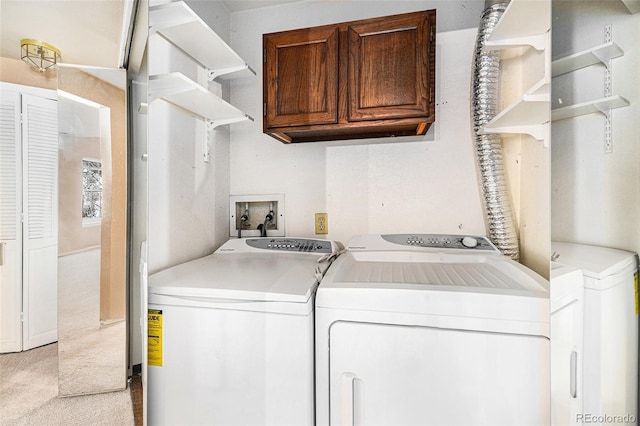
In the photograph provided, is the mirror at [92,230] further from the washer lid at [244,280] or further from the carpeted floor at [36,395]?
the washer lid at [244,280]

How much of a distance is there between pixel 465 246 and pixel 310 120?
1.06m

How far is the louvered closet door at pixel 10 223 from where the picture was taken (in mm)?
754

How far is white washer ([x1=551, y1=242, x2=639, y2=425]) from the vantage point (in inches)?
24.4

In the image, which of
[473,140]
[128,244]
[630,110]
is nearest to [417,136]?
[473,140]

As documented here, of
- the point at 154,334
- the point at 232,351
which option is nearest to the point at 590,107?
the point at 232,351

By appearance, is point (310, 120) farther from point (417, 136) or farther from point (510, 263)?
point (510, 263)

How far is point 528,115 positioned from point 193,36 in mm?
1598

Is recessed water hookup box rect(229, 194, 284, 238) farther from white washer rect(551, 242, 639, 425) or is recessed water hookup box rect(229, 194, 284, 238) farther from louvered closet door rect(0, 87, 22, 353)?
white washer rect(551, 242, 639, 425)

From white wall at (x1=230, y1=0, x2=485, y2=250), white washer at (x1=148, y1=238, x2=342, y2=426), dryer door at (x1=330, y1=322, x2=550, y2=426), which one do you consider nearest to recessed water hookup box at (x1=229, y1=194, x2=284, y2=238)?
white wall at (x1=230, y1=0, x2=485, y2=250)

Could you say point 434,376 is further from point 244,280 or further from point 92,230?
point 92,230

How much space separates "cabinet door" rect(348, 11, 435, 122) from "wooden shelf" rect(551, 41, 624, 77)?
0.81 meters

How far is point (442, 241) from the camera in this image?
1644mm

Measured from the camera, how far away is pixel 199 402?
3.60 feet

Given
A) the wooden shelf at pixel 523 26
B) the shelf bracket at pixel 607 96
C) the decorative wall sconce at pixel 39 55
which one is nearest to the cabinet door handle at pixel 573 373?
the shelf bracket at pixel 607 96
